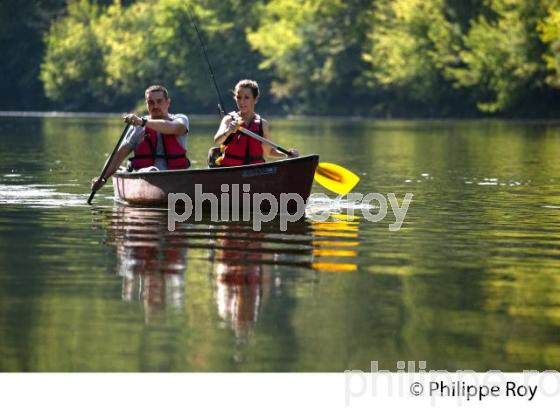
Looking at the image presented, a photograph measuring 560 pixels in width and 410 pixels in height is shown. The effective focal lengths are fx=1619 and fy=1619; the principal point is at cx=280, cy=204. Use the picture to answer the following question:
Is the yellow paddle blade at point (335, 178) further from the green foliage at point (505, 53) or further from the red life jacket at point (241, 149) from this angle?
the green foliage at point (505, 53)

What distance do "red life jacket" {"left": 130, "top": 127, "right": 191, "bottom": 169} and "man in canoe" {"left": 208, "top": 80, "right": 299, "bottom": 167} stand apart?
1.33ft

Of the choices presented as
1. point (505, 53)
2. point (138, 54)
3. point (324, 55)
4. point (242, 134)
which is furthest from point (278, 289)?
point (138, 54)

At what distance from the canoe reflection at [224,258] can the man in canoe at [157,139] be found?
0.93m

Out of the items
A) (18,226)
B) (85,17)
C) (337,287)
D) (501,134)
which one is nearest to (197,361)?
(337,287)

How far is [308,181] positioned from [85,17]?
10452 cm

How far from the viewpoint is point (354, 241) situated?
15.2 meters

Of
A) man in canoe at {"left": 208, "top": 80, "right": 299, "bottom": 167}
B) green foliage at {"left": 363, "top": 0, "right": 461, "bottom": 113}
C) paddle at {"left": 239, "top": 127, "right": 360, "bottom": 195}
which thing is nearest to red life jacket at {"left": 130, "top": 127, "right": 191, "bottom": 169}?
man in canoe at {"left": 208, "top": 80, "right": 299, "bottom": 167}

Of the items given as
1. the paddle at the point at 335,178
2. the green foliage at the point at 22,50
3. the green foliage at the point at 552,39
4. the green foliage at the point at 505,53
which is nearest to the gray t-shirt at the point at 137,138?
the paddle at the point at 335,178

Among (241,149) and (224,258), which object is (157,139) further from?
(224,258)

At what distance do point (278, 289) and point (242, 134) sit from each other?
7.08 meters

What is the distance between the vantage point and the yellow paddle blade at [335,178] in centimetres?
1927

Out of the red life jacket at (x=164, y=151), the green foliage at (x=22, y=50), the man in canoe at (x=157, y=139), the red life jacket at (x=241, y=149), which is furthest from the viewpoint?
the green foliage at (x=22, y=50)

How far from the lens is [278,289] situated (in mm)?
11555
